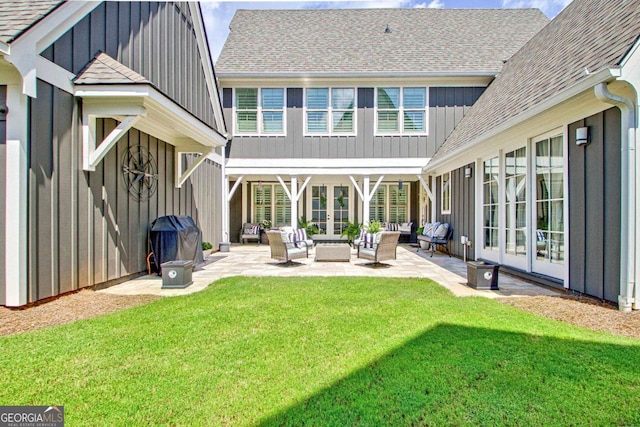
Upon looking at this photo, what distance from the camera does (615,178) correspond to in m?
4.36

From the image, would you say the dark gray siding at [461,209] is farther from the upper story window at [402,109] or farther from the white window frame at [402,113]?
the upper story window at [402,109]

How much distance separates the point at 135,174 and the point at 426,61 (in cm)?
1004

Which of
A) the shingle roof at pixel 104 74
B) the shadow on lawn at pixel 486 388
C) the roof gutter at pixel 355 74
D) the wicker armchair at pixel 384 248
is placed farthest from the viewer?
the roof gutter at pixel 355 74

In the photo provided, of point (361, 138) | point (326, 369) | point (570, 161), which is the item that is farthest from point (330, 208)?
point (326, 369)

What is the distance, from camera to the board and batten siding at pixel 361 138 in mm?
11961

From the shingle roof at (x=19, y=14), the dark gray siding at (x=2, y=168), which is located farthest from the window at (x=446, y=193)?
the dark gray siding at (x=2, y=168)

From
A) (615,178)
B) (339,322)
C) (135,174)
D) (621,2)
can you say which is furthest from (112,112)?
(621,2)

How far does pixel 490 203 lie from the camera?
26.2 feet

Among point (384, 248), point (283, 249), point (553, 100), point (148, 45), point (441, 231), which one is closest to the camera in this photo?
point (553, 100)

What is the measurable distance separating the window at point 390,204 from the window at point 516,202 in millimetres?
7383

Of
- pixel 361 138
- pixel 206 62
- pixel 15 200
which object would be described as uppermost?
pixel 206 62

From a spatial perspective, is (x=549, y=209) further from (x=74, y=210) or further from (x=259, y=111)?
(x=259, y=111)

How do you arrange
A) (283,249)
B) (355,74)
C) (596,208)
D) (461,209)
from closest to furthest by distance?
1. (596,208)
2. (283,249)
3. (461,209)
4. (355,74)

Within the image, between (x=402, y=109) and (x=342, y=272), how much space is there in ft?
23.2
